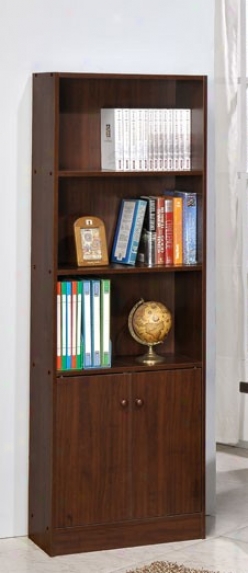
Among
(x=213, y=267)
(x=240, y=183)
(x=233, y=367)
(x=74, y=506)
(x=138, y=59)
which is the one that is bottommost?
(x=74, y=506)

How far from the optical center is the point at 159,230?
4215 millimetres

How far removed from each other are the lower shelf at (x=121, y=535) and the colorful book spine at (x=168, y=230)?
989mm

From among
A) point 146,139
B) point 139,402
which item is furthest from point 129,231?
point 139,402

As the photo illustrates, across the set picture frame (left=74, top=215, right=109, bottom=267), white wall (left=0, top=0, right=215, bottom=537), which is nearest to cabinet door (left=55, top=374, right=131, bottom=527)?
white wall (left=0, top=0, right=215, bottom=537)

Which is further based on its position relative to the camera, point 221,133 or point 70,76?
point 221,133

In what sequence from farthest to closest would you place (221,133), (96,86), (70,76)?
(221,133)
(96,86)
(70,76)

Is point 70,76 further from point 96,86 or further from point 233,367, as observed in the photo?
point 233,367

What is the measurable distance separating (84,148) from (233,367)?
5.11ft

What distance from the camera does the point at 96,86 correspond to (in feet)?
13.9

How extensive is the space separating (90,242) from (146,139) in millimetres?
435

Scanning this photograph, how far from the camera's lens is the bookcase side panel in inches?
157

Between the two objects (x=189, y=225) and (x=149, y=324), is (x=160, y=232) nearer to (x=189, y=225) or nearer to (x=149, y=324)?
(x=189, y=225)

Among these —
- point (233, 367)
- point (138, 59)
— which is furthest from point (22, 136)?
point (233, 367)

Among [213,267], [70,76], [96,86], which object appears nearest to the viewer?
[70,76]
